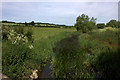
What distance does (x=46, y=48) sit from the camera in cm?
732

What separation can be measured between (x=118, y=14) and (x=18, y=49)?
439 cm

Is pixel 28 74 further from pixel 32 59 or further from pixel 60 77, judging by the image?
pixel 60 77

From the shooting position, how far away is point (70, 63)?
426cm

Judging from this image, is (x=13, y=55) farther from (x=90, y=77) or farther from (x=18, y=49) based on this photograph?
(x=90, y=77)

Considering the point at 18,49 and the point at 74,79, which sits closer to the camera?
the point at 74,79

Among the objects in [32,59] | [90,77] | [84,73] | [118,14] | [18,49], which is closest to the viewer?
[118,14]

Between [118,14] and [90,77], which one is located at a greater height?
[118,14]

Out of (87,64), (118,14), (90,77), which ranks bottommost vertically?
(90,77)

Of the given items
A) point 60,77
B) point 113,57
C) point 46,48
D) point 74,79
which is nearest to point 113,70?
point 113,57

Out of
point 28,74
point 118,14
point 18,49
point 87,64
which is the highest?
point 118,14

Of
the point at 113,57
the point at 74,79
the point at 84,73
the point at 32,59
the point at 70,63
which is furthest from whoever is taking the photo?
the point at 32,59

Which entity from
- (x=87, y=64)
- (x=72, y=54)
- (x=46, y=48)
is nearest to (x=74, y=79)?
(x=87, y=64)

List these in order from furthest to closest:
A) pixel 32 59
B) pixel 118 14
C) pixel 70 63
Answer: pixel 32 59 < pixel 70 63 < pixel 118 14

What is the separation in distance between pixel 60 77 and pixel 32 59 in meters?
2.03
